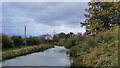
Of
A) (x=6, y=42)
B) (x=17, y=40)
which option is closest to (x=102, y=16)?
(x=6, y=42)

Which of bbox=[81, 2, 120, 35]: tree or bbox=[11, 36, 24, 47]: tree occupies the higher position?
bbox=[81, 2, 120, 35]: tree

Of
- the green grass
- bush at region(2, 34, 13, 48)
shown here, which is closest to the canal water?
the green grass

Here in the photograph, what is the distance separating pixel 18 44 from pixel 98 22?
34.2m

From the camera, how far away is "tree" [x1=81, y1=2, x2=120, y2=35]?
70.1 ft

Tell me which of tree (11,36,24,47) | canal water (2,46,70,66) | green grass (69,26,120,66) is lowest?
tree (11,36,24,47)

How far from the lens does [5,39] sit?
4188cm

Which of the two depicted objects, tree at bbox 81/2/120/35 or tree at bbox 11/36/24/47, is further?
tree at bbox 11/36/24/47

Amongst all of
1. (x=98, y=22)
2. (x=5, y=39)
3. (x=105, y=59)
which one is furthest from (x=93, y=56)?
(x=5, y=39)

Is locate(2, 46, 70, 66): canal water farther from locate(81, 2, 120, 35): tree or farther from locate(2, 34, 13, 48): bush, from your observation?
locate(2, 34, 13, 48): bush

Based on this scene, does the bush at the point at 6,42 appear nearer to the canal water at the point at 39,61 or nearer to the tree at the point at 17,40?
the tree at the point at 17,40

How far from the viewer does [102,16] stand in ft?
71.1

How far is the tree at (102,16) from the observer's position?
21.4m

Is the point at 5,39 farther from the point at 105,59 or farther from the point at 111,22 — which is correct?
the point at 105,59

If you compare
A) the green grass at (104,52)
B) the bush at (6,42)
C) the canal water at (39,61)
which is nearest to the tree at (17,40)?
the bush at (6,42)
